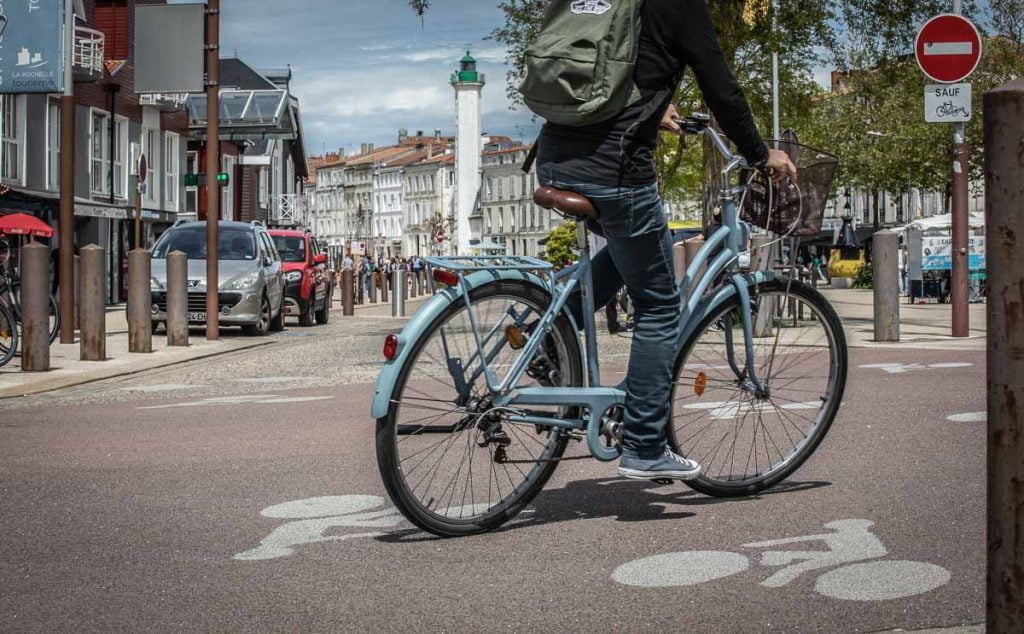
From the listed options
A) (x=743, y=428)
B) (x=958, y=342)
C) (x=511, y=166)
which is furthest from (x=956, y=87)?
(x=511, y=166)

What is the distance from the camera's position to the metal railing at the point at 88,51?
3712 centimetres

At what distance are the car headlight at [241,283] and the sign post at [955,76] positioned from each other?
10.0 m

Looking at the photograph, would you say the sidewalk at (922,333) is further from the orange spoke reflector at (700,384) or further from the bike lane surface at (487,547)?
the orange spoke reflector at (700,384)

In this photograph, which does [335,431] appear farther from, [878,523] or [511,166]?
[511,166]

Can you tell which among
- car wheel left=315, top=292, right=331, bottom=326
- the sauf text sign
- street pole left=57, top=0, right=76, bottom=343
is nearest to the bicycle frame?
the sauf text sign

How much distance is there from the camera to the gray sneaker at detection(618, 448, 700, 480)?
4734 mm

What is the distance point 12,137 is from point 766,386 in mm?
32396

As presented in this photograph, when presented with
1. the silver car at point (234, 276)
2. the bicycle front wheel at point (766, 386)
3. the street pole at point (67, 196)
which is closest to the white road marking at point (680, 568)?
the bicycle front wheel at point (766, 386)

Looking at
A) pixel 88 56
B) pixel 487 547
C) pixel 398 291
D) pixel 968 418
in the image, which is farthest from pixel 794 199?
pixel 88 56

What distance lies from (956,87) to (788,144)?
369 inches

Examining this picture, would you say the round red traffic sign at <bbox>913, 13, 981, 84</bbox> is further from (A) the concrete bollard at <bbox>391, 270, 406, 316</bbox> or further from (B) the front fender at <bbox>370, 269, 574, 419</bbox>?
(A) the concrete bollard at <bbox>391, 270, 406, 316</bbox>

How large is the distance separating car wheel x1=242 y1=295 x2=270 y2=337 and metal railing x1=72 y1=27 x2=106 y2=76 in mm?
18420

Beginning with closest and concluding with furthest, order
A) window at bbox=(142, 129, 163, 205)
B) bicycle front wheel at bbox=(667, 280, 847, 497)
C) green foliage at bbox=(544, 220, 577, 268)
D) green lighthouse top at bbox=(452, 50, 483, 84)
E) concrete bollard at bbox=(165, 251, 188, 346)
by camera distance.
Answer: bicycle front wheel at bbox=(667, 280, 847, 497) → concrete bollard at bbox=(165, 251, 188, 346) → window at bbox=(142, 129, 163, 205) → green foliage at bbox=(544, 220, 577, 268) → green lighthouse top at bbox=(452, 50, 483, 84)

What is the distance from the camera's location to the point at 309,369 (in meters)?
13.3
